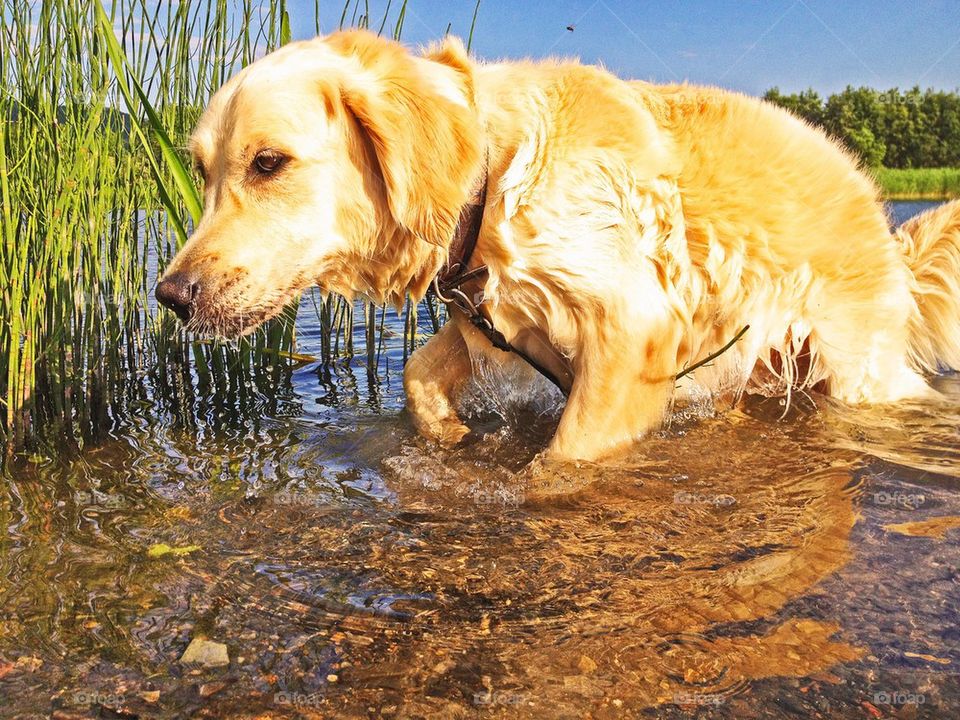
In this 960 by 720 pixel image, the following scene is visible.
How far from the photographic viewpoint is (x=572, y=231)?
312 centimetres

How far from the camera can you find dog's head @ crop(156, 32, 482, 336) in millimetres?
2842

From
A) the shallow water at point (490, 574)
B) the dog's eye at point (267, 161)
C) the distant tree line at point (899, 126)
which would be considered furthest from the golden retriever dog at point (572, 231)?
the distant tree line at point (899, 126)

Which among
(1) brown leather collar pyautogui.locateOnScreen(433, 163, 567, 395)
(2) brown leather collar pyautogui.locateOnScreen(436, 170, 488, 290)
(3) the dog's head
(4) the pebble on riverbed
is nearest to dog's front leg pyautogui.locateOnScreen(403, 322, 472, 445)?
(1) brown leather collar pyautogui.locateOnScreen(433, 163, 567, 395)

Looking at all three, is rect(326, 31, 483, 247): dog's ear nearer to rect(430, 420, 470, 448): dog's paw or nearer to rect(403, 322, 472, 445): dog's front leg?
rect(403, 322, 472, 445): dog's front leg

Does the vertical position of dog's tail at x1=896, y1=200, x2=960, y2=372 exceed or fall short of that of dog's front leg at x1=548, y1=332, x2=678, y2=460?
it exceeds it

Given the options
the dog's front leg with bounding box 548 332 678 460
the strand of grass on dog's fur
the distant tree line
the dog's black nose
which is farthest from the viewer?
the distant tree line

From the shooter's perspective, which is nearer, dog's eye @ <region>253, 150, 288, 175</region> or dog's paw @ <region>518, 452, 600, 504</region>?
dog's eye @ <region>253, 150, 288, 175</region>

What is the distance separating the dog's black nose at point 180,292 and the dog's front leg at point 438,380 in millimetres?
1389

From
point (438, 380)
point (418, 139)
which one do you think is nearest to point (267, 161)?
point (418, 139)

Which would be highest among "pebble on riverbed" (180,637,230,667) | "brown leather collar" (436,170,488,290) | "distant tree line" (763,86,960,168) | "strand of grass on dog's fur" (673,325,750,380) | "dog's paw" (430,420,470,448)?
"distant tree line" (763,86,960,168)

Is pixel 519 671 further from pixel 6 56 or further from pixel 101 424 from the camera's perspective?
pixel 6 56

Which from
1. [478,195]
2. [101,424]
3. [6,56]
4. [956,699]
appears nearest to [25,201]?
[6,56]

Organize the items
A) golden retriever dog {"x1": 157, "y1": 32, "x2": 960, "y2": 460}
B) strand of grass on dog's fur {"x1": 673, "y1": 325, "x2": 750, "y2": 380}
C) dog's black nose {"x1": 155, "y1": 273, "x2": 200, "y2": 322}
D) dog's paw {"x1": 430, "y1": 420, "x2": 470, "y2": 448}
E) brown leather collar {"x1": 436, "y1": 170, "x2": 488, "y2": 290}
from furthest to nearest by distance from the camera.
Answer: dog's paw {"x1": 430, "y1": 420, "x2": 470, "y2": 448} < strand of grass on dog's fur {"x1": 673, "y1": 325, "x2": 750, "y2": 380} < brown leather collar {"x1": 436, "y1": 170, "x2": 488, "y2": 290} < golden retriever dog {"x1": 157, "y1": 32, "x2": 960, "y2": 460} < dog's black nose {"x1": 155, "y1": 273, "x2": 200, "y2": 322}

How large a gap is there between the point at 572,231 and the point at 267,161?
1.12m
